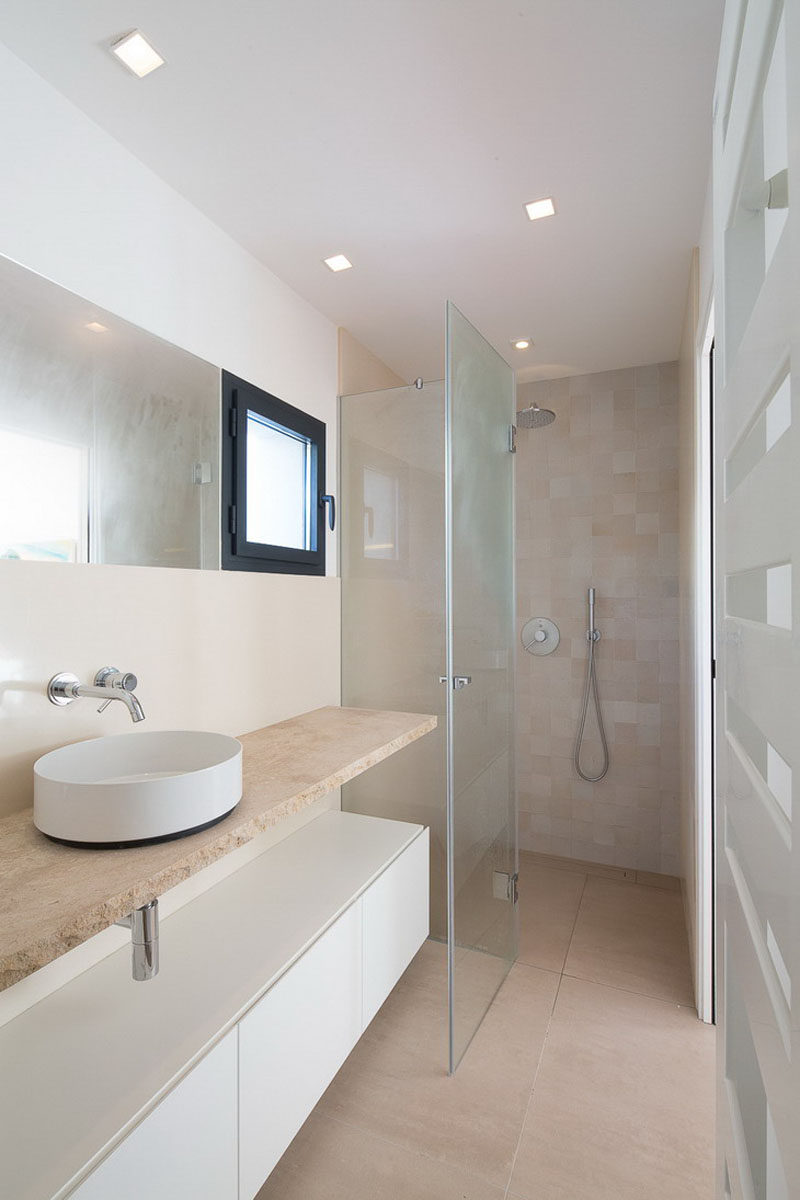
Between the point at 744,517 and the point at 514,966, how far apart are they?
2335 millimetres

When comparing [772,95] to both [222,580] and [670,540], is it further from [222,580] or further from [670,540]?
[670,540]

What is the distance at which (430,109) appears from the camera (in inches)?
57.2

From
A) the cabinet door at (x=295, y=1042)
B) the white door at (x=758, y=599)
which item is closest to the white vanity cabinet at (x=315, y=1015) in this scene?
the cabinet door at (x=295, y=1042)

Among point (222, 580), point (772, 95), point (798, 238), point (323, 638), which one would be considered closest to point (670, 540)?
point (323, 638)

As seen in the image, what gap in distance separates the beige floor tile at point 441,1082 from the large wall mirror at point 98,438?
157 centimetres

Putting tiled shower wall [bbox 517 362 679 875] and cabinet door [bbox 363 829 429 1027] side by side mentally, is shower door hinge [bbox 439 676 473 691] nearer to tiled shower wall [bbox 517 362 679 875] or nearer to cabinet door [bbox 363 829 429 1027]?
cabinet door [bbox 363 829 429 1027]

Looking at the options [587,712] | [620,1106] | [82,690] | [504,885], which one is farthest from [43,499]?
[587,712]

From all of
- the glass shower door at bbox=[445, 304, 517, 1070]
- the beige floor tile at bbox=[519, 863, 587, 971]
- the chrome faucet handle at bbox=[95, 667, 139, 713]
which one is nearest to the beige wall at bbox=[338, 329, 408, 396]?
the glass shower door at bbox=[445, 304, 517, 1070]

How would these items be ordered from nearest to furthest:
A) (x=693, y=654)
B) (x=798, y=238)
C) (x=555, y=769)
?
Result: (x=798, y=238)
(x=693, y=654)
(x=555, y=769)

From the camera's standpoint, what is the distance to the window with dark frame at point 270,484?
1.95 meters

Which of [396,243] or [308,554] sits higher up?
[396,243]

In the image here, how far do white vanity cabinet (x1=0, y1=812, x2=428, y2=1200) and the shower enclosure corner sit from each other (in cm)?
37

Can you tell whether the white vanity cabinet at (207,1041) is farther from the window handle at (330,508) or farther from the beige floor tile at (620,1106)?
the window handle at (330,508)

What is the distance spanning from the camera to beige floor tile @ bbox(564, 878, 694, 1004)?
227 centimetres
